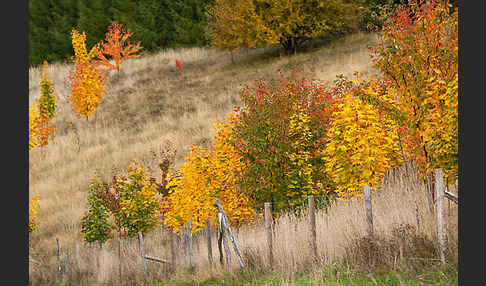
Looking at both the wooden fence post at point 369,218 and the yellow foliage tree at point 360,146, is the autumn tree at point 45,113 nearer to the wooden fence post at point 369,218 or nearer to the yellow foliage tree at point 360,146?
the yellow foliage tree at point 360,146

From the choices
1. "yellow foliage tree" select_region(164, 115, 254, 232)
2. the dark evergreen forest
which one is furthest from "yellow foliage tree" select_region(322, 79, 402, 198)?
the dark evergreen forest

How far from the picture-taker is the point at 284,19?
1378 inches

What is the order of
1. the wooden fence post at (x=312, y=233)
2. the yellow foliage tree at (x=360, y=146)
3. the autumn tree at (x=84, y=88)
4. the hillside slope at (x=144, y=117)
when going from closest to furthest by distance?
the wooden fence post at (x=312, y=233), the yellow foliage tree at (x=360, y=146), the hillside slope at (x=144, y=117), the autumn tree at (x=84, y=88)

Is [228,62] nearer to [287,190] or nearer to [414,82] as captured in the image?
[287,190]

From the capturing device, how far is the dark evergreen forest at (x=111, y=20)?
2021 inches

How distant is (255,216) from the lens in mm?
14500

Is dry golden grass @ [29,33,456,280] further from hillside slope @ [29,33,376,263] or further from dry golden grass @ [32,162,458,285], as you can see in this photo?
dry golden grass @ [32,162,458,285]

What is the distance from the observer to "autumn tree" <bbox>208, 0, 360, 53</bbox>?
113 ft

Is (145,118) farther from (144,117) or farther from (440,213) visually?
(440,213)

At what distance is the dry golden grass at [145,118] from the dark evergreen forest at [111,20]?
7.51 meters

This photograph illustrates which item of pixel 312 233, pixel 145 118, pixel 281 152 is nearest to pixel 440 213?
pixel 312 233

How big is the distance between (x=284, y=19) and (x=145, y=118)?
12.4 m

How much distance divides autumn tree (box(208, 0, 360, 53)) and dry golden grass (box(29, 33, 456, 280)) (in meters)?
1.74

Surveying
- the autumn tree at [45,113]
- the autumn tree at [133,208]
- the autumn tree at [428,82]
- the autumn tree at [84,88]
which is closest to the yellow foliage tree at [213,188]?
the autumn tree at [133,208]
